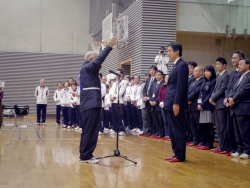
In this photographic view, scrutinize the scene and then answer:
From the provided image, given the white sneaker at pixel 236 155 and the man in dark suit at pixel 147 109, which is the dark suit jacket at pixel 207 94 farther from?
the man in dark suit at pixel 147 109

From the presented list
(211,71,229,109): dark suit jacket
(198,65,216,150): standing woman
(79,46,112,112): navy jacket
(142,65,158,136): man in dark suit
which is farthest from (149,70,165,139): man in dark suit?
(79,46,112,112): navy jacket

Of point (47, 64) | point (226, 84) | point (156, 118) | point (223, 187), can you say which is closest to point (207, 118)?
point (226, 84)

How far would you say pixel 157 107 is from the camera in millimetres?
8609

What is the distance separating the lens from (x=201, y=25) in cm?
1207

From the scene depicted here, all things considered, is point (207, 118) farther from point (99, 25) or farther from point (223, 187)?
point (99, 25)

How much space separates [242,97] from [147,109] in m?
→ 3.79

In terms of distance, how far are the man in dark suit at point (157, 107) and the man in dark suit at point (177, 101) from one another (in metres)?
3.42

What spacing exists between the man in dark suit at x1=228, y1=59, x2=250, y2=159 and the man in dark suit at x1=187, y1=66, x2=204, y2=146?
3.93 ft

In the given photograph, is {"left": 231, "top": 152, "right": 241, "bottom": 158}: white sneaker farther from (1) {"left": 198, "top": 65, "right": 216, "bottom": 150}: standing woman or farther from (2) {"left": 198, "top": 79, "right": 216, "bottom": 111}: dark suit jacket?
(2) {"left": 198, "top": 79, "right": 216, "bottom": 111}: dark suit jacket

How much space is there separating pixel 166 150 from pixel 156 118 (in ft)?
8.21

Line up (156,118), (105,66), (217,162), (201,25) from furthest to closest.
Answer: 1. (105,66)
2. (201,25)
3. (156,118)
4. (217,162)

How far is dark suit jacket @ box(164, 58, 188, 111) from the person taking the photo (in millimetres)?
4879

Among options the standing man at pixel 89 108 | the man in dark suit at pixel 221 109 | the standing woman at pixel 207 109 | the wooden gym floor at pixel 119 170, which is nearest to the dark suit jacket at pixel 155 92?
the standing woman at pixel 207 109

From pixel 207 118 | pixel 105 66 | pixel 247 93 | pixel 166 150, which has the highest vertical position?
pixel 105 66
